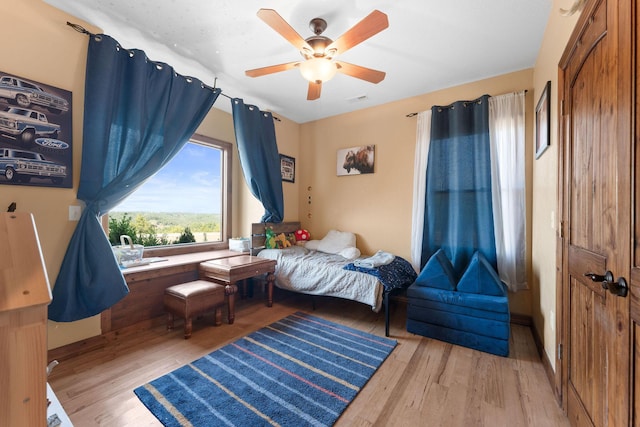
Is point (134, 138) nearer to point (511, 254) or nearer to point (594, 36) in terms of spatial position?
point (594, 36)

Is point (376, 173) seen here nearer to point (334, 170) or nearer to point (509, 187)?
point (334, 170)

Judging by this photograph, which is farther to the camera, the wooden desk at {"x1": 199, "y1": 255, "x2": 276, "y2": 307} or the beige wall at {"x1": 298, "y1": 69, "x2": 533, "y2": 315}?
the beige wall at {"x1": 298, "y1": 69, "x2": 533, "y2": 315}

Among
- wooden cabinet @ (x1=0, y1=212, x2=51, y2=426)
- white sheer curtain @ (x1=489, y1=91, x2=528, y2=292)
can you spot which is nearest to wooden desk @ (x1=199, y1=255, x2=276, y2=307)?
wooden cabinet @ (x1=0, y1=212, x2=51, y2=426)

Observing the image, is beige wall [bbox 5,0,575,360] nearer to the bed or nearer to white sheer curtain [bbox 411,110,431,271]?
white sheer curtain [bbox 411,110,431,271]

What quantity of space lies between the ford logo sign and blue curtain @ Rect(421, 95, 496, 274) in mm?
3446

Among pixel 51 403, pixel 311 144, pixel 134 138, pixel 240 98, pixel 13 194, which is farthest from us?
pixel 311 144

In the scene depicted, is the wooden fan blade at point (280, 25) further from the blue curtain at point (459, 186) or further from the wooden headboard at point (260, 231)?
the wooden headboard at point (260, 231)

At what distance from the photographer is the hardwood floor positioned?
1477 mm

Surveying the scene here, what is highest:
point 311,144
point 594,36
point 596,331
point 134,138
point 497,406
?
point 311,144

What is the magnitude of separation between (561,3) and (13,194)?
12.8 feet

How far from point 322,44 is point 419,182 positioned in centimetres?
192

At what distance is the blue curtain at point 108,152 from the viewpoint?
6.47 ft

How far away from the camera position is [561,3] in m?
1.67

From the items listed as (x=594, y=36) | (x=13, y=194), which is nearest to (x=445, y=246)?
(x=594, y=36)
